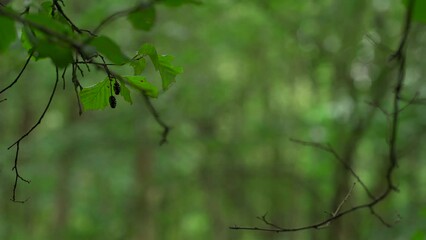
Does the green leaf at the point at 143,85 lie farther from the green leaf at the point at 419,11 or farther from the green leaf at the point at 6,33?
the green leaf at the point at 419,11

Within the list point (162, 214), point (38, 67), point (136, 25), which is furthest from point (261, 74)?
point (136, 25)

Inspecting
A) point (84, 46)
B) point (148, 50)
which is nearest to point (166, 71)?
point (148, 50)

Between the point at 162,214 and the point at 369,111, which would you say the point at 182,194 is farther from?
the point at 369,111

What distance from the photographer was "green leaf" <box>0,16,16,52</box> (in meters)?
1.06

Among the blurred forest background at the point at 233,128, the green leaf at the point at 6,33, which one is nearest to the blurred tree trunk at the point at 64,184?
the blurred forest background at the point at 233,128

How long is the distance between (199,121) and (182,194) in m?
2.89

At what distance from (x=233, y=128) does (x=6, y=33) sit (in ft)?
43.3

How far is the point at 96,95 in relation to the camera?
1.32 meters

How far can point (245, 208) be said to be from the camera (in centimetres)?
1312

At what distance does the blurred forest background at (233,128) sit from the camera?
19.4 feet

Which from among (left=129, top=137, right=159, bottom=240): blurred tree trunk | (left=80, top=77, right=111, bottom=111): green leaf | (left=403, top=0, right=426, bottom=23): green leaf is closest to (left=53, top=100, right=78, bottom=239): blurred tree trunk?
(left=129, top=137, right=159, bottom=240): blurred tree trunk

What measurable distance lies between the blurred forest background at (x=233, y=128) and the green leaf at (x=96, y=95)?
2.44 feet

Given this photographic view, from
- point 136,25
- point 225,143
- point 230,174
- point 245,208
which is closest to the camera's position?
point 136,25

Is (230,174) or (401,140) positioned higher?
(401,140)
